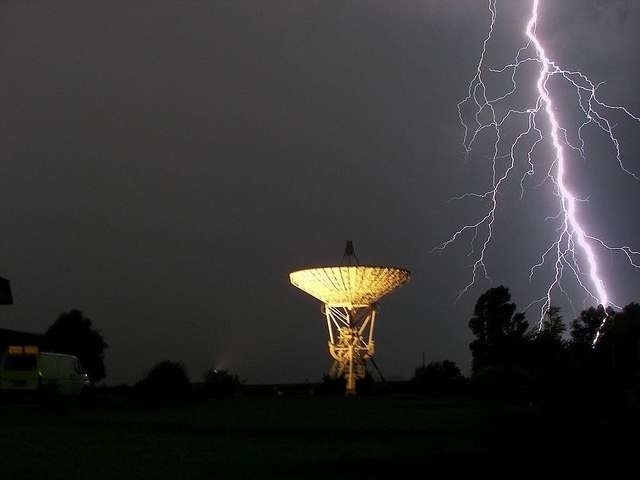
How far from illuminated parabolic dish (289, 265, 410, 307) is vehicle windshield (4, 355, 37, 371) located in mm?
19774

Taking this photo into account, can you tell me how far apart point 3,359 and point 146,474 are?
825 inches

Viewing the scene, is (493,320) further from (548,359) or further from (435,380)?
(548,359)

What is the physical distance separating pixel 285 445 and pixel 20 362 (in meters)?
17.8

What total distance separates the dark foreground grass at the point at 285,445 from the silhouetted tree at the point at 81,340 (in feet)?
144

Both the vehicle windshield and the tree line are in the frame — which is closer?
the tree line

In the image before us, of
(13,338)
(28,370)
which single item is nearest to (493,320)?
(13,338)

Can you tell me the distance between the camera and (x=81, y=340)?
65.1 meters

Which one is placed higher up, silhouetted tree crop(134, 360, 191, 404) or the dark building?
the dark building

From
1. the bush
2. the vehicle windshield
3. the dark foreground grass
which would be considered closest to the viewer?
the dark foreground grass

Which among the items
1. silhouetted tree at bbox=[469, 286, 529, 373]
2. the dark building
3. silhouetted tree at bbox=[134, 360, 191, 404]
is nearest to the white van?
silhouetted tree at bbox=[134, 360, 191, 404]

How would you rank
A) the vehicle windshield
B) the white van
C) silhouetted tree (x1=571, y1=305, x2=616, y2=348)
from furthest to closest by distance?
1. silhouetted tree (x1=571, y1=305, x2=616, y2=348)
2. the vehicle windshield
3. the white van

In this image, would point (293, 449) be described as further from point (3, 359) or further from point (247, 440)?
point (3, 359)

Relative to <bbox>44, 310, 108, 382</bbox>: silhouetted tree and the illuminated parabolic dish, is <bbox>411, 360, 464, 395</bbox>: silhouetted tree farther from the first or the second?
<bbox>44, 310, 108, 382</bbox>: silhouetted tree

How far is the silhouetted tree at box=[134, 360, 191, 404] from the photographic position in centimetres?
3021
